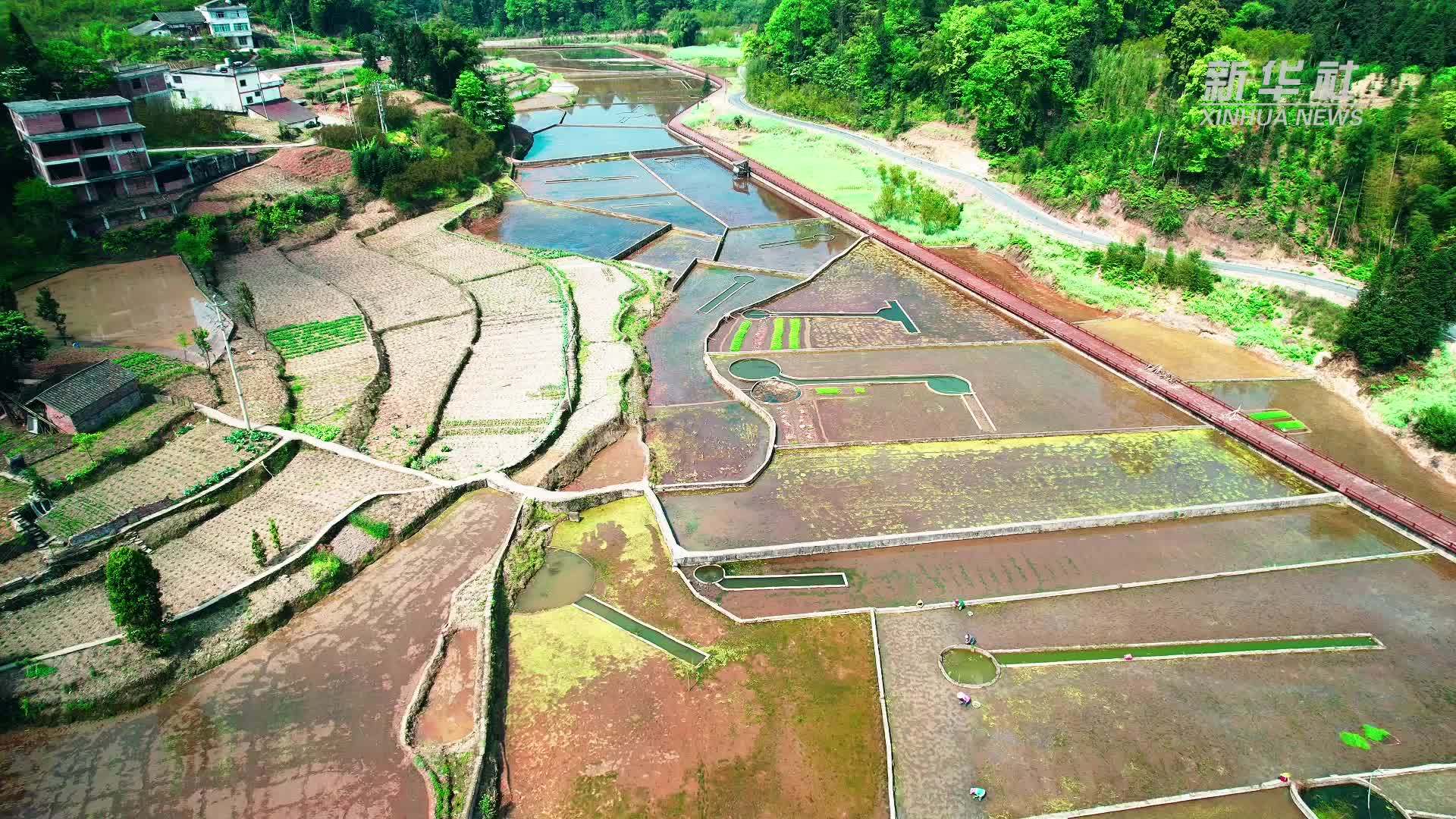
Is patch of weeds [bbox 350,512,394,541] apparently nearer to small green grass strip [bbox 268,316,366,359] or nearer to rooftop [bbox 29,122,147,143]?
small green grass strip [bbox 268,316,366,359]

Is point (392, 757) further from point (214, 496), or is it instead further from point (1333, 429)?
point (1333, 429)

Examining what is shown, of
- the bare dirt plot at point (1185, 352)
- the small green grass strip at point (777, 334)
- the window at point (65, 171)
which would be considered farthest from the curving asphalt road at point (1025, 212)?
the window at point (65, 171)

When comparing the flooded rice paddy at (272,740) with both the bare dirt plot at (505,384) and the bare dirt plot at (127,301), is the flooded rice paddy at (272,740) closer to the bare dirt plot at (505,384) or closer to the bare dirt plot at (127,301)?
the bare dirt plot at (505,384)

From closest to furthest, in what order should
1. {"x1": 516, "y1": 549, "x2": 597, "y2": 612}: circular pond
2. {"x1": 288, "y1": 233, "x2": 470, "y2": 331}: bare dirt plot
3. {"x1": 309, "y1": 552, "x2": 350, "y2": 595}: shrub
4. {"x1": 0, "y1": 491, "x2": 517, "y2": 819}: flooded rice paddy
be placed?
{"x1": 0, "y1": 491, "x2": 517, "y2": 819}: flooded rice paddy < {"x1": 309, "y1": 552, "x2": 350, "y2": 595}: shrub < {"x1": 516, "y1": 549, "x2": 597, "y2": 612}: circular pond < {"x1": 288, "y1": 233, "x2": 470, "y2": 331}: bare dirt plot

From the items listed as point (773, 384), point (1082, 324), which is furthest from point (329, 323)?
point (1082, 324)

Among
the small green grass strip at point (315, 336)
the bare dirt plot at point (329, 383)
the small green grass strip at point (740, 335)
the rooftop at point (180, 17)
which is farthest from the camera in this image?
the rooftop at point (180, 17)

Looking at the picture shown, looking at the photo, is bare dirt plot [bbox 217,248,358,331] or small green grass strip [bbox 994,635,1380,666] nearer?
small green grass strip [bbox 994,635,1380,666]

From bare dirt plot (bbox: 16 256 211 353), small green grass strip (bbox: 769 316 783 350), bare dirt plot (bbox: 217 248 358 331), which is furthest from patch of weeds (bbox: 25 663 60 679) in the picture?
small green grass strip (bbox: 769 316 783 350)
